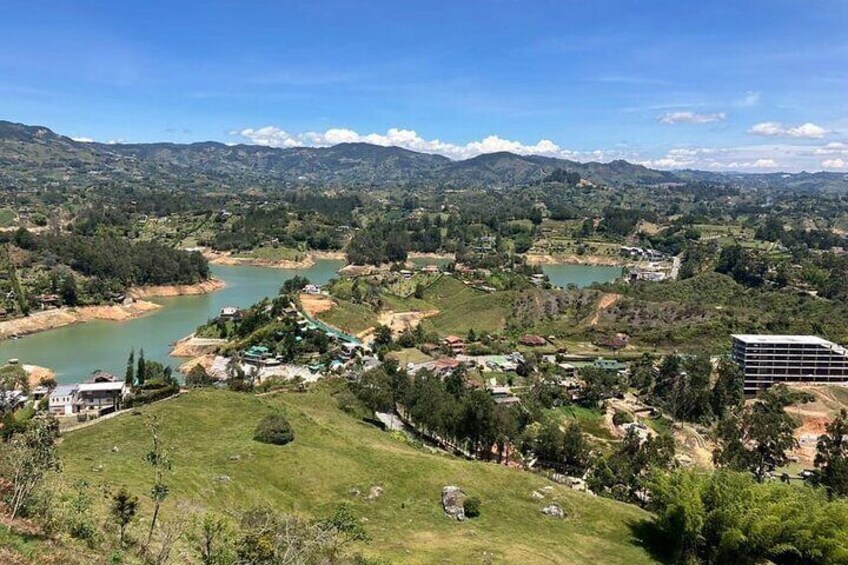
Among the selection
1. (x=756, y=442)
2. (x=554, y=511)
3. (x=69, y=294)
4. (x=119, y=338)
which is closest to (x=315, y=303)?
(x=119, y=338)

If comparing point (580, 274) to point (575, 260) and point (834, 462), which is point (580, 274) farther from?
point (834, 462)

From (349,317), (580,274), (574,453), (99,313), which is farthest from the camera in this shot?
(580,274)

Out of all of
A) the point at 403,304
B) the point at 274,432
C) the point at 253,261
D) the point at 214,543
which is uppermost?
the point at 214,543

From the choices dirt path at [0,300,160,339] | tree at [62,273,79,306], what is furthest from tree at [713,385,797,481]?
tree at [62,273,79,306]

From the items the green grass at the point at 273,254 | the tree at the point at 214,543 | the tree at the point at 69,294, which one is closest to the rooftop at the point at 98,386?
the tree at the point at 214,543

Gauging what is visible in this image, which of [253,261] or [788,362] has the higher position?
[253,261]

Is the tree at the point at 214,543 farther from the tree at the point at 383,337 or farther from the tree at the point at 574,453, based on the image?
the tree at the point at 383,337

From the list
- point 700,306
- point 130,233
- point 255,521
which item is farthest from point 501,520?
point 130,233
